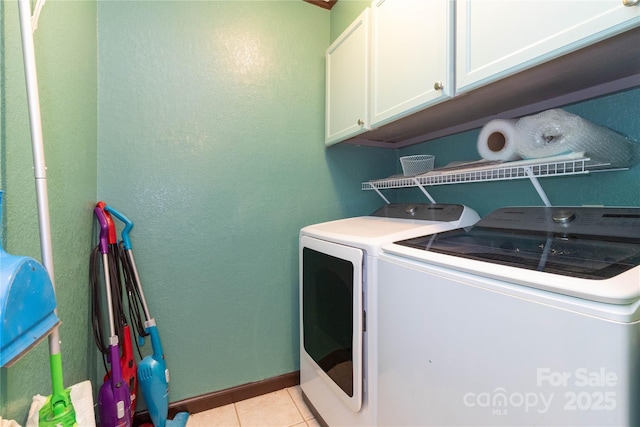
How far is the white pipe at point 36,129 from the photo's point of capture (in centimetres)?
72

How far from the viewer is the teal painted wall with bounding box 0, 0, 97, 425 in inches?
31.1

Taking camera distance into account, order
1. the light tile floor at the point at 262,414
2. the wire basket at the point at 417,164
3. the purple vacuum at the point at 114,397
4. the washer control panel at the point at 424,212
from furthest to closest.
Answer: the wire basket at the point at 417,164
the light tile floor at the point at 262,414
the washer control panel at the point at 424,212
the purple vacuum at the point at 114,397

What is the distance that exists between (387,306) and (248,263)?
1080 millimetres

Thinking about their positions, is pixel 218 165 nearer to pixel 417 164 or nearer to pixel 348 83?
pixel 348 83

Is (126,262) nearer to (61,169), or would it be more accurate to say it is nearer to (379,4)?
(61,169)

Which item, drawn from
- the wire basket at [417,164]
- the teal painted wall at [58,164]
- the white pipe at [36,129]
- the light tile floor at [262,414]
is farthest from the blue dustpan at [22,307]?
the wire basket at [417,164]

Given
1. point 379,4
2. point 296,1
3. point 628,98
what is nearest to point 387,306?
point 628,98

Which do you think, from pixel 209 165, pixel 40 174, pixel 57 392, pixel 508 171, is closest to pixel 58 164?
pixel 40 174

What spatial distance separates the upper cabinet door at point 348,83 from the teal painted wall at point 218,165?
0.13 meters

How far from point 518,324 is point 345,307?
2.43 ft

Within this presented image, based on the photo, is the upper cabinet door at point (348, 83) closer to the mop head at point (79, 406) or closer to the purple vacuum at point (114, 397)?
the purple vacuum at point (114, 397)

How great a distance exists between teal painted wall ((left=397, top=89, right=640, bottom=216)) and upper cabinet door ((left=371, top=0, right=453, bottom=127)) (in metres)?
0.59

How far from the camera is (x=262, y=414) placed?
65.7 inches

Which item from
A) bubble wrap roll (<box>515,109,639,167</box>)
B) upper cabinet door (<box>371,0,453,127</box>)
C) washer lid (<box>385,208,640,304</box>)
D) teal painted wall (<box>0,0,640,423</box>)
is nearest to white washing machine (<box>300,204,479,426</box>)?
washer lid (<box>385,208,640,304</box>)
